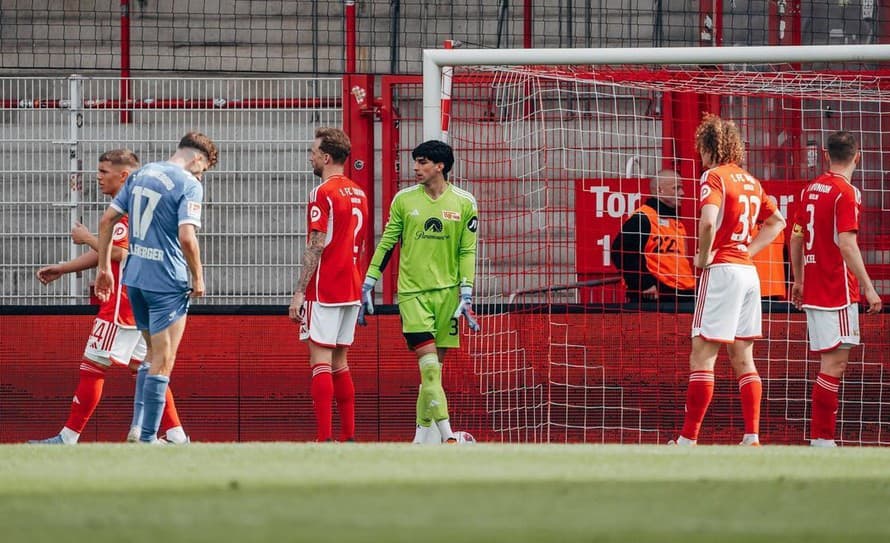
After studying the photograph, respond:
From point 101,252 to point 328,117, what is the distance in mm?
3634

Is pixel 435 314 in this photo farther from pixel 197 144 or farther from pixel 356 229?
pixel 197 144

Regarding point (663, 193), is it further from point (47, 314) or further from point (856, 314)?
point (47, 314)

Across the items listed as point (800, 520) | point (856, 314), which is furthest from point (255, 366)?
point (800, 520)

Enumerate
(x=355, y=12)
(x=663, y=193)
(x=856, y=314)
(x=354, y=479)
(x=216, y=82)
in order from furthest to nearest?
(x=355, y=12) → (x=216, y=82) → (x=663, y=193) → (x=856, y=314) → (x=354, y=479)

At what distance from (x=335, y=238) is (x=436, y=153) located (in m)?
0.82

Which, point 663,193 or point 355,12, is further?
point 355,12

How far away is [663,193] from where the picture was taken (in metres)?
9.85

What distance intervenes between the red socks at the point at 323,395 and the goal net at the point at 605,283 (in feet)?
5.76

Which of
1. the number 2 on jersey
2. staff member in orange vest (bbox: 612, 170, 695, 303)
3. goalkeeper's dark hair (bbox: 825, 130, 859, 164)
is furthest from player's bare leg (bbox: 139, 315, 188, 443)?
goalkeeper's dark hair (bbox: 825, 130, 859, 164)

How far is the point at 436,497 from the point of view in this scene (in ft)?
14.2

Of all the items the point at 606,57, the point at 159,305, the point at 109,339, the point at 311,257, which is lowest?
the point at 109,339

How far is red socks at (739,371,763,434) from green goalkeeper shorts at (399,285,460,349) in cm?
174

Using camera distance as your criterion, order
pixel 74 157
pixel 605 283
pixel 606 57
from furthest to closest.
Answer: pixel 74 157 → pixel 605 283 → pixel 606 57

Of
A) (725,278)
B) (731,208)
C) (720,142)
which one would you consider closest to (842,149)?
(720,142)
